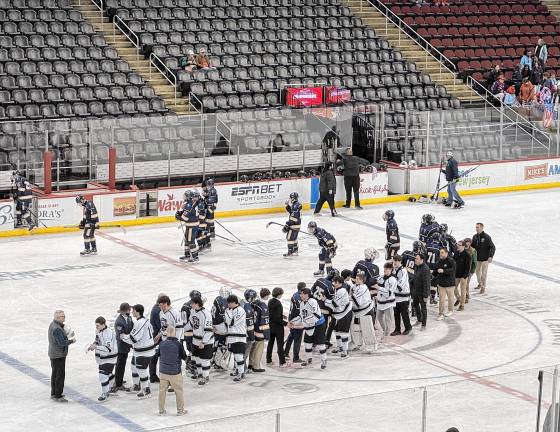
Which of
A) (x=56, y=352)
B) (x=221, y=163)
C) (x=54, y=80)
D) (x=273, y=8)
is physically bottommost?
(x=56, y=352)

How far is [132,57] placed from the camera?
3412 cm

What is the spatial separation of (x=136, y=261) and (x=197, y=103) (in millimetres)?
8616

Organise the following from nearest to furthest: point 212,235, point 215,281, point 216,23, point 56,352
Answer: point 56,352, point 215,281, point 212,235, point 216,23

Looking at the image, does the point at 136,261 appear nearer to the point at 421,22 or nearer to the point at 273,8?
the point at 273,8

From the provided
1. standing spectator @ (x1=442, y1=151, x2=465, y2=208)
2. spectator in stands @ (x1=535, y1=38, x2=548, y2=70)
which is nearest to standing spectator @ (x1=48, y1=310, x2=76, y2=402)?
standing spectator @ (x1=442, y1=151, x2=465, y2=208)

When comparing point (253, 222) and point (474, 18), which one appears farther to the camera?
point (474, 18)

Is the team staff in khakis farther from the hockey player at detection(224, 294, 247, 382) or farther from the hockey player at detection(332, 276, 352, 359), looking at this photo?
the hockey player at detection(332, 276, 352, 359)

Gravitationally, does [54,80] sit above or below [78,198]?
above

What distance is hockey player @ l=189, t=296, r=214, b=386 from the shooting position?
57.9ft

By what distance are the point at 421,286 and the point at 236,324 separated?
12.5ft

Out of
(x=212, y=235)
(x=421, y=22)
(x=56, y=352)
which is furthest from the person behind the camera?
(x=421, y=22)

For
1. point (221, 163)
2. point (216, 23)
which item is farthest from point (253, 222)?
point (216, 23)

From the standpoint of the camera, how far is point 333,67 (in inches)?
1426

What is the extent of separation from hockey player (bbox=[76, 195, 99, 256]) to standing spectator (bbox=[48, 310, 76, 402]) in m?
8.53
